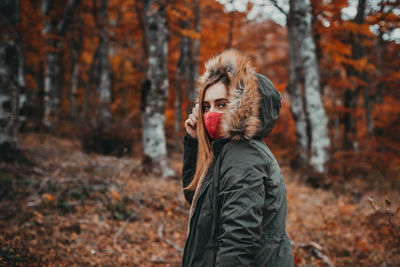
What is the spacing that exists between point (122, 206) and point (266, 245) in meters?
4.37

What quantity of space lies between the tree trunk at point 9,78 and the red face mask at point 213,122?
6.40 m

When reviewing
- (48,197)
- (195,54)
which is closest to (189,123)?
(48,197)

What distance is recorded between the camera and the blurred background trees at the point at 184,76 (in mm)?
7715

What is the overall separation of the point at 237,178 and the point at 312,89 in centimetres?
836

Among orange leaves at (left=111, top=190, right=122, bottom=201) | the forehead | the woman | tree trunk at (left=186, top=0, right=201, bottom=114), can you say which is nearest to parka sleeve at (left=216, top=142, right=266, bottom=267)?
the woman

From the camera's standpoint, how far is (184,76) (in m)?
16.7

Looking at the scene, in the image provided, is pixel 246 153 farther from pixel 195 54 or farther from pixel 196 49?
pixel 196 49

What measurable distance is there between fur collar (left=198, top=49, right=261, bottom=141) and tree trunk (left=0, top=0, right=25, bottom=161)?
21.4 feet

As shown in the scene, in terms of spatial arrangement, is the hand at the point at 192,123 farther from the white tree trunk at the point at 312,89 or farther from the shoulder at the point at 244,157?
the white tree trunk at the point at 312,89

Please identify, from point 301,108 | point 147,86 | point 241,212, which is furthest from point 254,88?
point 301,108

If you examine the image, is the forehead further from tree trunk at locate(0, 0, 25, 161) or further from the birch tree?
the birch tree

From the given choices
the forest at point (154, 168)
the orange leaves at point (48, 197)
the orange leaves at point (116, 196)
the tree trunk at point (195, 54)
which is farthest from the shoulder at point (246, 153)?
the tree trunk at point (195, 54)

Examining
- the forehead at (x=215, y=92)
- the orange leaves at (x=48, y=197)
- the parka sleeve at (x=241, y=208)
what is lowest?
the orange leaves at (x=48, y=197)

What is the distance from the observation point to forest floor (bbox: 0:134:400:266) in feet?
13.7
